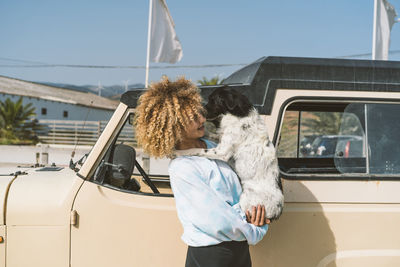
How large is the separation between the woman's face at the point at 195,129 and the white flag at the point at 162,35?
8307 mm

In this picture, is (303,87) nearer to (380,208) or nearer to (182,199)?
(380,208)

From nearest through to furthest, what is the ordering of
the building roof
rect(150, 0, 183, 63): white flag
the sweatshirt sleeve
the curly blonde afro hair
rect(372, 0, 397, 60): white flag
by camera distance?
the sweatshirt sleeve < the curly blonde afro hair < rect(372, 0, 397, 60): white flag < rect(150, 0, 183, 63): white flag < the building roof

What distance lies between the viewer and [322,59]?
2586mm

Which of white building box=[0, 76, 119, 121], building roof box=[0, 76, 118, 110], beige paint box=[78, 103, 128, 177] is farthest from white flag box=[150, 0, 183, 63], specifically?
white building box=[0, 76, 119, 121]

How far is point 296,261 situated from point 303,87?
115 centimetres

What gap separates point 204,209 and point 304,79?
1.21 m

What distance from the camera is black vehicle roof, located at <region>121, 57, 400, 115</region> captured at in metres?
2.41

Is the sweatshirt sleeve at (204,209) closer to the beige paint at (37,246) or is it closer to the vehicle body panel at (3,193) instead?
the beige paint at (37,246)

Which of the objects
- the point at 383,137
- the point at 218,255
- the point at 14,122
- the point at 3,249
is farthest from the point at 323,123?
the point at 14,122

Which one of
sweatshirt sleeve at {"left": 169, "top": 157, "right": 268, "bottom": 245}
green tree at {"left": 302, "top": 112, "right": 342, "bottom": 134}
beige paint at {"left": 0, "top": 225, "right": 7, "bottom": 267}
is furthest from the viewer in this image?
green tree at {"left": 302, "top": 112, "right": 342, "bottom": 134}

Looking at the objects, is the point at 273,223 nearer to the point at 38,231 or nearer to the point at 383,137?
the point at 383,137

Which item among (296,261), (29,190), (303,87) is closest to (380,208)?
(296,261)

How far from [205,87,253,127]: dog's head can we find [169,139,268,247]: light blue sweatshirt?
331 millimetres

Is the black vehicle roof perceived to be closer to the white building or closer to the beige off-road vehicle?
the beige off-road vehicle
